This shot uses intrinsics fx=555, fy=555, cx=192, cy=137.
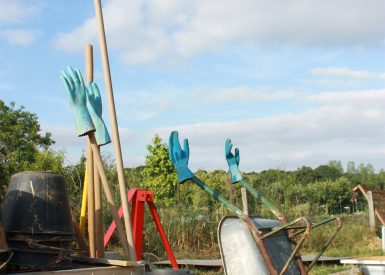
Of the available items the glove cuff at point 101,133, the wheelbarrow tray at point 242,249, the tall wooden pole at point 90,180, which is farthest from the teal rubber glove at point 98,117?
the wheelbarrow tray at point 242,249

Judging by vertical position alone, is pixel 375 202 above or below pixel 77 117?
below

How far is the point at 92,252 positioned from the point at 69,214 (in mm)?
456

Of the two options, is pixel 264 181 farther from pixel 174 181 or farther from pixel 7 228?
pixel 7 228

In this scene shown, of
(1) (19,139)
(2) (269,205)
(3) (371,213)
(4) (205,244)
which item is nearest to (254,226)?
(2) (269,205)

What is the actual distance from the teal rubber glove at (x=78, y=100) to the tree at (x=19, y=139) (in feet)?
24.2

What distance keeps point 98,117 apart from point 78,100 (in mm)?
231

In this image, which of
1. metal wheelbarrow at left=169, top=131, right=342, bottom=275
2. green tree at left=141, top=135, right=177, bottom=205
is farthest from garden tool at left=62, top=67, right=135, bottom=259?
green tree at left=141, top=135, right=177, bottom=205

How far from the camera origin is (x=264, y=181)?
13.1 metres

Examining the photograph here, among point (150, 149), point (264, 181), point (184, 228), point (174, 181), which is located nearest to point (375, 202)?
point (264, 181)

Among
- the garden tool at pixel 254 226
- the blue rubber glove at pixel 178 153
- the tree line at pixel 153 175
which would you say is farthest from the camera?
the tree line at pixel 153 175

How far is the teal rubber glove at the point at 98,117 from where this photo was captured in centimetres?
358

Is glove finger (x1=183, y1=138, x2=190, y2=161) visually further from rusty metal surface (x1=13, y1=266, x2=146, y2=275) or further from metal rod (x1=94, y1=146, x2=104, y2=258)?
rusty metal surface (x1=13, y1=266, x2=146, y2=275)

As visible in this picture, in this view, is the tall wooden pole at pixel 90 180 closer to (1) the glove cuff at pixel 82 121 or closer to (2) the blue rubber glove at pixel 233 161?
(1) the glove cuff at pixel 82 121

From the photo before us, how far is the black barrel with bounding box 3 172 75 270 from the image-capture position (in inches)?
118
